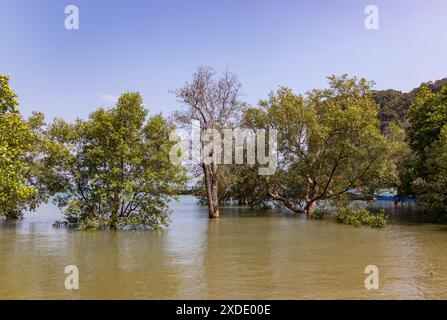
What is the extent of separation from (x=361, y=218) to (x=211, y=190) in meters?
12.4

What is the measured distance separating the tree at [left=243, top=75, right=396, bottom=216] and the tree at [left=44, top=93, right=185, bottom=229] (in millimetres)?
11966

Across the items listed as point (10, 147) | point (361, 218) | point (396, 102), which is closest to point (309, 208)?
point (361, 218)

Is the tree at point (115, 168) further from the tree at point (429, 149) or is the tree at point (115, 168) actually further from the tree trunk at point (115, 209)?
the tree at point (429, 149)

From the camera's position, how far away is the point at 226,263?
49.8ft

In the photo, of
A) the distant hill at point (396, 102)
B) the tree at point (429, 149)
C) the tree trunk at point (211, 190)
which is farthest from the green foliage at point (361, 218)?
the distant hill at point (396, 102)

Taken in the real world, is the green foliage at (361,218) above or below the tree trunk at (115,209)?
below

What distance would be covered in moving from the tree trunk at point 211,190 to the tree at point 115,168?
8055 mm

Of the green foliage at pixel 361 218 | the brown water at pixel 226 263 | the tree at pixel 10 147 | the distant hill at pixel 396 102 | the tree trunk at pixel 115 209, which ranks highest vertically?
the distant hill at pixel 396 102

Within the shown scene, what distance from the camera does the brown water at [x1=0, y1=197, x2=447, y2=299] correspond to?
11.3 metres

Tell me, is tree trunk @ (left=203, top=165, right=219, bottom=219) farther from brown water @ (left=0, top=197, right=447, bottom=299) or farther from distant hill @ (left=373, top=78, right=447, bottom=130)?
distant hill @ (left=373, top=78, right=447, bottom=130)

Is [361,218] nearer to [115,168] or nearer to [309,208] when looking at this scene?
[309,208]

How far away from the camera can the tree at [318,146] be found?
107 ft

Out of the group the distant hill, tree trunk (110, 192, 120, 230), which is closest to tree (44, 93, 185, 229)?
tree trunk (110, 192, 120, 230)

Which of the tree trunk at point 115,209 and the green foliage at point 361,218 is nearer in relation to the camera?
the tree trunk at point 115,209
